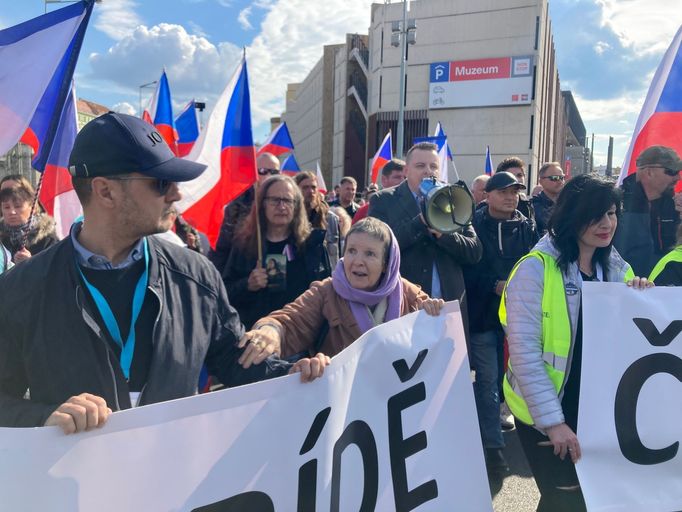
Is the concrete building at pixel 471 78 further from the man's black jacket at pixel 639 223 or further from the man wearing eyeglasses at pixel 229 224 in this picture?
the man wearing eyeglasses at pixel 229 224

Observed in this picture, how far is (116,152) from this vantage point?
1.59 m

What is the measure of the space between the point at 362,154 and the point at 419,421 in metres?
38.0

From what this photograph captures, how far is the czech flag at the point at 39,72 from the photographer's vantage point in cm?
233

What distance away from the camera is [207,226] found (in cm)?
407

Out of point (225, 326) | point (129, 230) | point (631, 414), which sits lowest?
point (631, 414)

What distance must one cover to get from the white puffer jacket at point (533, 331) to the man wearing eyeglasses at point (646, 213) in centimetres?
166

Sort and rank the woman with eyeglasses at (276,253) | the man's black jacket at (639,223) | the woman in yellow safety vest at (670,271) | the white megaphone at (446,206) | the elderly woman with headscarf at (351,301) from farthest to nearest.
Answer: the man's black jacket at (639,223) < the woman with eyeglasses at (276,253) < the white megaphone at (446,206) < the woman in yellow safety vest at (670,271) < the elderly woman with headscarf at (351,301)

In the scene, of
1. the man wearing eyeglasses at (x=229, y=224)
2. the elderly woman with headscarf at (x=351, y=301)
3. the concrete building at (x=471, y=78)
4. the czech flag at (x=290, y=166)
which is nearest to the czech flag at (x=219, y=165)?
the man wearing eyeglasses at (x=229, y=224)

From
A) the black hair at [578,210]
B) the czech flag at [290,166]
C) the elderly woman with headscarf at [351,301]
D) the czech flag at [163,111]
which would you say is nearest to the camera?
the black hair at [578,210]

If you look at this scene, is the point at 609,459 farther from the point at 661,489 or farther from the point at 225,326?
the point at 225,326

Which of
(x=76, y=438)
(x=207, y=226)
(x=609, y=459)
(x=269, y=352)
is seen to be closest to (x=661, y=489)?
(x=609, y=459)

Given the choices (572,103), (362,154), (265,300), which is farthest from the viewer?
(572,103)

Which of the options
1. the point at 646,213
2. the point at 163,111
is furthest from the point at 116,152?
the point at 163,111

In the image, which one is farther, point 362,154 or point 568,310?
point 362,154
